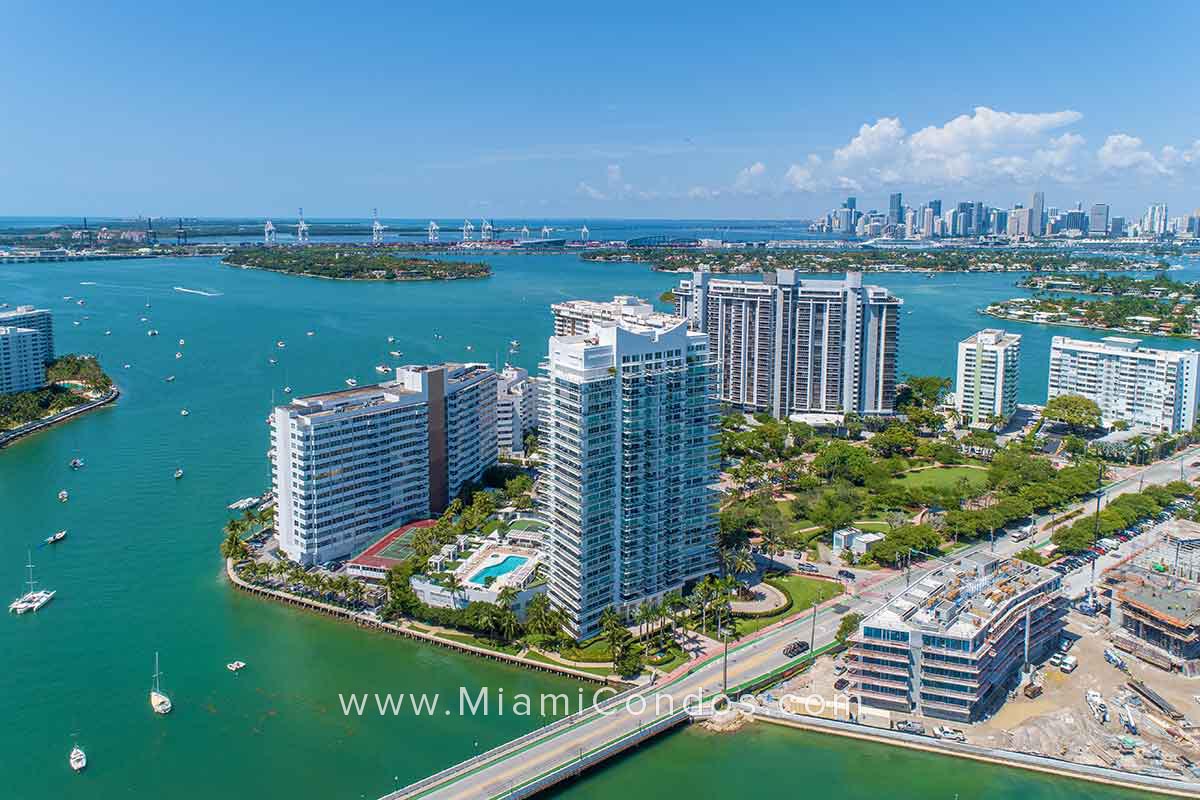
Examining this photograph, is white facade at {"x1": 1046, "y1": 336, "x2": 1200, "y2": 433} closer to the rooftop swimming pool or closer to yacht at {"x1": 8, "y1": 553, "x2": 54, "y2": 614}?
the rooftop swimming pool

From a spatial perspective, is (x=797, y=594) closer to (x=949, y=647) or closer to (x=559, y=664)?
(x=949, y=647)

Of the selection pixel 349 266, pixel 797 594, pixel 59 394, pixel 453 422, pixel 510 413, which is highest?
pixel 349 266

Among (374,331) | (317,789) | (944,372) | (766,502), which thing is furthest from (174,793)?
(374,331)

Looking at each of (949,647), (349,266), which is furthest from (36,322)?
(349,266)

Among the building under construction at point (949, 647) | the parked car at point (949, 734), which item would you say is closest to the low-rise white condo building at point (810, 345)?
the building under construction at point (949, 647)

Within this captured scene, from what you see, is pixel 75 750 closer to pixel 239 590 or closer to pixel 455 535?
pixel 239 590

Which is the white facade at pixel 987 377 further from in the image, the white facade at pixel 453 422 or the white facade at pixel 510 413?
the white facade at pixel 453 422

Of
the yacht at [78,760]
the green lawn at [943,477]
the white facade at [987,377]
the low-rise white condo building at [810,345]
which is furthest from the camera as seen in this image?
the low-rise white condo building at [810,345]
